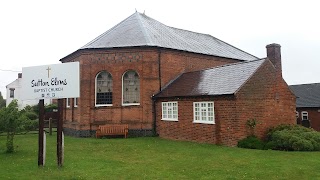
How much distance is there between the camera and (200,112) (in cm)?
1834

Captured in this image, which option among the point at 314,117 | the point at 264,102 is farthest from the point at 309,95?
the point at 264,102

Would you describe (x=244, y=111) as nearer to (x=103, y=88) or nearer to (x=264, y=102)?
(x=264, y=102)

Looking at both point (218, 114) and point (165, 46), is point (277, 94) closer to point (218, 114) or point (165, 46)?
point (218, 114)

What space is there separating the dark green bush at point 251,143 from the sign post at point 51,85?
9181mm

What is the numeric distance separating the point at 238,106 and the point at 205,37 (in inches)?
718

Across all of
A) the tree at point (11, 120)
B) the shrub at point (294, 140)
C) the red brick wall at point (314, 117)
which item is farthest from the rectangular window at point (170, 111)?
the red brick wall at point (314, 117)

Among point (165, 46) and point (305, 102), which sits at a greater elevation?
point (165, 46)

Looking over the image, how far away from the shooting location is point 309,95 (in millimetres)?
38438

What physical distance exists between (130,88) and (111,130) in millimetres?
3752

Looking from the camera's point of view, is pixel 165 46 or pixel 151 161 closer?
pixel 151 161

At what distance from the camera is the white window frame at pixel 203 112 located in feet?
57.7

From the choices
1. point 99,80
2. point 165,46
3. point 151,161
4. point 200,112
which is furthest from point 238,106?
point 99,80

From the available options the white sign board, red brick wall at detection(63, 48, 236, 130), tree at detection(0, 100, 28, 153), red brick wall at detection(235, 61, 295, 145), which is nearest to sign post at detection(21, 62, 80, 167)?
the white sign board

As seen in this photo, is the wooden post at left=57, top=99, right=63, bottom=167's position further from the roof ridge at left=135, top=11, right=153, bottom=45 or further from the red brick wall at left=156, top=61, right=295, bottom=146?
the roof ridge at left=135, top=11, right=153, bottom=45
